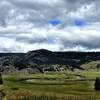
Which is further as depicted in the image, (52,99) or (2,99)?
(52,99)

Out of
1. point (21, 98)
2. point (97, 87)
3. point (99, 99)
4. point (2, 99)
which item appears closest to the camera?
point (2, 99)

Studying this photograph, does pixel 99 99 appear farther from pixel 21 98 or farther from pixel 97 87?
pixel 97 87

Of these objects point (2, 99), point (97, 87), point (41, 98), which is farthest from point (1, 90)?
point (97, 87)

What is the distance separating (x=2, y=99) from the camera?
51.0 m

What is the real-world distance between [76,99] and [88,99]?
419 cm

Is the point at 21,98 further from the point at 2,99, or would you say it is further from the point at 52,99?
the point at 2,99

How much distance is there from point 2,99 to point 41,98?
6002 centimetres

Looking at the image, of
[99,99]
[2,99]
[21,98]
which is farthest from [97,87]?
[2,99]

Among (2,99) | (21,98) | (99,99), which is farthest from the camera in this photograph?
(99,99)

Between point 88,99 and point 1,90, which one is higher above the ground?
point 1,90

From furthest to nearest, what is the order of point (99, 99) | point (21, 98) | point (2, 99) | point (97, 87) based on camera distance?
1. point (97, 87)
2. point (99, 99)
3. point (21, 98)
4. point (2, 99)

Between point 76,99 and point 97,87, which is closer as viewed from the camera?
point 76,99

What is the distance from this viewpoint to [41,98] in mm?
110250

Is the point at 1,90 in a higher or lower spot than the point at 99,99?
higher
